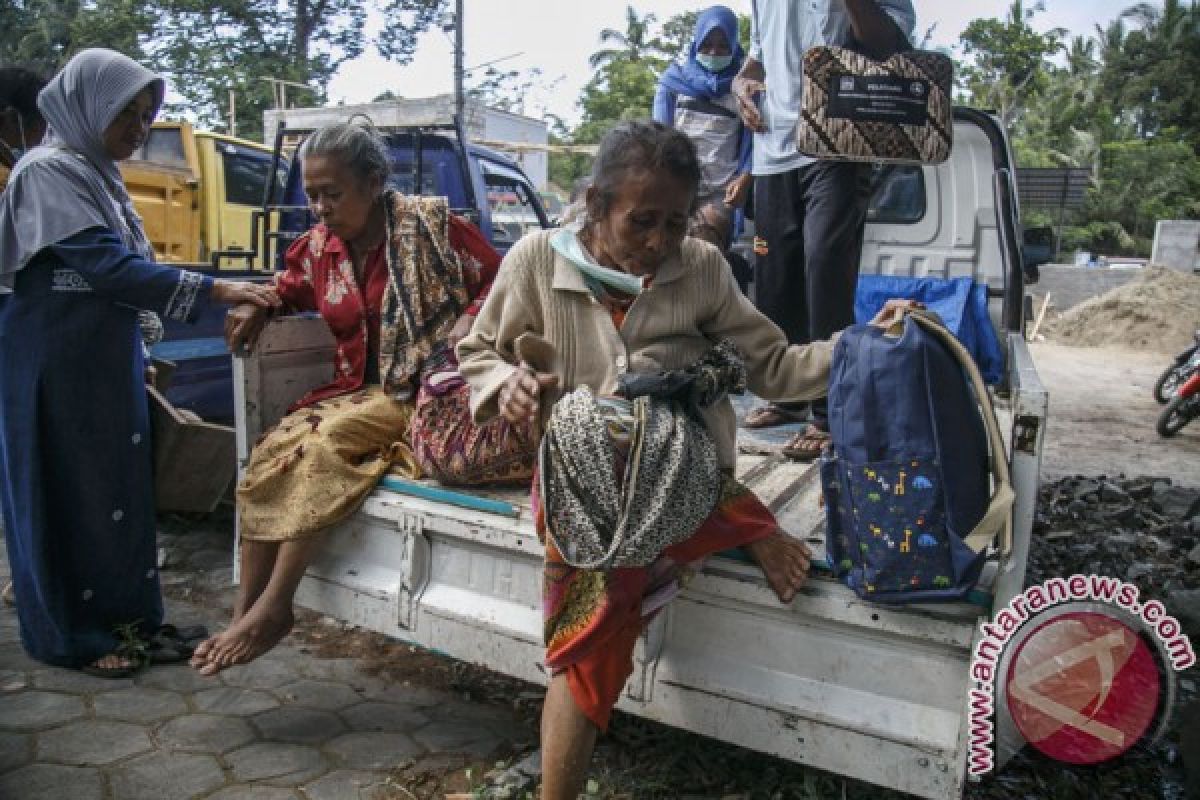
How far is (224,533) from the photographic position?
14.3 ft

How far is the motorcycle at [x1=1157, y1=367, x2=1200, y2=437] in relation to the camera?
7.20 m

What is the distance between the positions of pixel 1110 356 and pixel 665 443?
13661 mm

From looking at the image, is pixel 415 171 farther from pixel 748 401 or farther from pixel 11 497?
pixel 11 497

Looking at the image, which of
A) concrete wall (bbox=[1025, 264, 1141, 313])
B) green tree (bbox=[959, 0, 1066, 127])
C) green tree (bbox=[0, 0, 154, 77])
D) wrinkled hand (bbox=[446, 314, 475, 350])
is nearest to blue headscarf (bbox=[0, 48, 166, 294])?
wrinkled hand (bbox=[446, 314, 475, 350])

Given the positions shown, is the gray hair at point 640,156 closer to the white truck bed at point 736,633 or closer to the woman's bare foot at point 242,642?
the white truck bed at point 736,633

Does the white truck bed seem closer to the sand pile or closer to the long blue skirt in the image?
the long blue skirt

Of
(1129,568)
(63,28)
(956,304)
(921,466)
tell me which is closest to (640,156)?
(921,466)

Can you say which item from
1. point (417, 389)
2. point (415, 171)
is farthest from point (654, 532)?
point (415, 171)

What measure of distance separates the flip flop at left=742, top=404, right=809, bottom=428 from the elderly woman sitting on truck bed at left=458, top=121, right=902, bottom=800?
116cm

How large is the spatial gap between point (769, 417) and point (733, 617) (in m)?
1.50

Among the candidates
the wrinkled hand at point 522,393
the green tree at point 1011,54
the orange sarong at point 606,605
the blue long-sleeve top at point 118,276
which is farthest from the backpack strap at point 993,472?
the green tree at point 1011,54

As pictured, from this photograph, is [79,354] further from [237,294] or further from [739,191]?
[739,191]

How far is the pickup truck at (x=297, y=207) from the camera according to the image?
4176 mm

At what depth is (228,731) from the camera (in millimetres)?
2576
